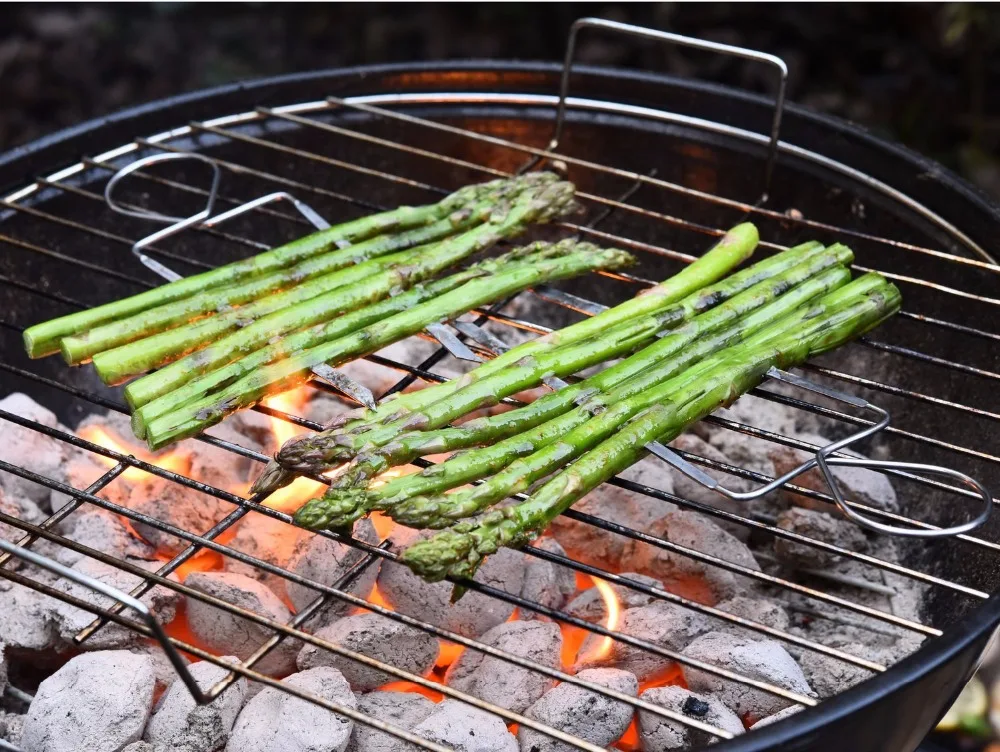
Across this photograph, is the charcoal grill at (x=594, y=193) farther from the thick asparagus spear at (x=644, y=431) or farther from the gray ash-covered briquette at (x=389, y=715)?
the gray ash-covered briquette at (x=389, y=715)

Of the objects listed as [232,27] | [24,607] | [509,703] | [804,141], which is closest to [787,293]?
[804,141]

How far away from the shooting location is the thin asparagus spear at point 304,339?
Answer: 8.39 ft

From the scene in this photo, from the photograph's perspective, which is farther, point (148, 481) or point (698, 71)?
point (698, 71)

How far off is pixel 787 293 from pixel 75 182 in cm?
223

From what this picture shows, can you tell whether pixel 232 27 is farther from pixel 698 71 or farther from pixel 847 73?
pixel 847 73

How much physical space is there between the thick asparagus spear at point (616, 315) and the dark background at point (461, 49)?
3.87m

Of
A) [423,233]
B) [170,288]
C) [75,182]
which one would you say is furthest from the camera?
[75,182]

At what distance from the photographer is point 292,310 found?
2.84 m

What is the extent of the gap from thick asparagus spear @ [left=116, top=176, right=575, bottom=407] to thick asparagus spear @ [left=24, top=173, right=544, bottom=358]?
125 millimetres

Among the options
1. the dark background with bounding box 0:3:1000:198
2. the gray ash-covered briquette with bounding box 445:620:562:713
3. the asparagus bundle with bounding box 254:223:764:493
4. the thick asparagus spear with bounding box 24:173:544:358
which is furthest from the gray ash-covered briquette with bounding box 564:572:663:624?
the dark background with bounding box 0:3:1000:198

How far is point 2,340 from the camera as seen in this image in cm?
341

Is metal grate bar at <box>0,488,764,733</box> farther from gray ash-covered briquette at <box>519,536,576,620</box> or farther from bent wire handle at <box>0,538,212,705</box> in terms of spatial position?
gray ash-covered briquette at <box>519,536,576,620</box>

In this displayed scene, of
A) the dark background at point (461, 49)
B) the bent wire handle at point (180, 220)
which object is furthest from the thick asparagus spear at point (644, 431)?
the dark background at point (461, 49)

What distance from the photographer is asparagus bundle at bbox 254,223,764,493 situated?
240 centimetres
